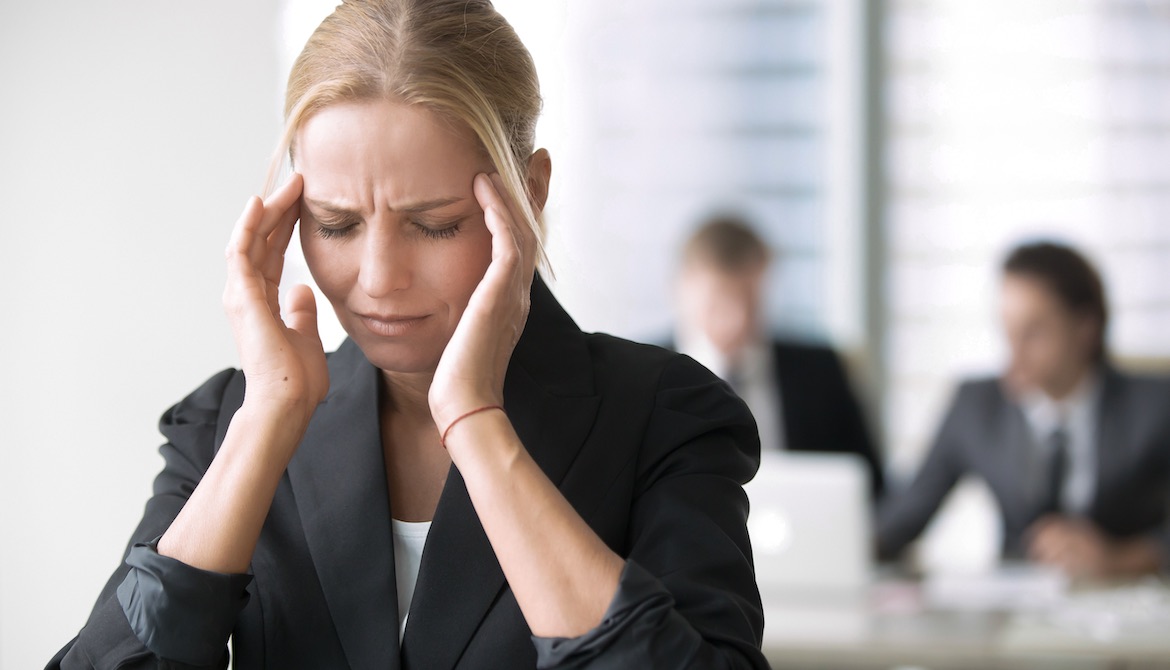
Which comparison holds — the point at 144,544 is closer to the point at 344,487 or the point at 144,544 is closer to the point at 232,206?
the point at 344,487

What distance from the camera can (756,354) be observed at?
4.58 metres

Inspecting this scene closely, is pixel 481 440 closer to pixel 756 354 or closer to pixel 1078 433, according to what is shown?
pixel 1078 433

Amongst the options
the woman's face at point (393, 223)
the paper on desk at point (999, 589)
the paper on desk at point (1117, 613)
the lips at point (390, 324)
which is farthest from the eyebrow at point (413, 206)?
the paper on desk at point (999, 589)

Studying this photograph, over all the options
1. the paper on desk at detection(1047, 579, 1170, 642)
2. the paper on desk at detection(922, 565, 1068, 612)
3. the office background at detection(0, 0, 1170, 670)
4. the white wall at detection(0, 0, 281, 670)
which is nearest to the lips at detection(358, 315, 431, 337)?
the white wall at detection(0, 0, 281, 670)

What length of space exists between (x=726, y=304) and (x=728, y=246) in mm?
208

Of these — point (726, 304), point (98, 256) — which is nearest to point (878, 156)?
point (726, 304)

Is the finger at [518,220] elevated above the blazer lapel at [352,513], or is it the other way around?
the finger at [518,220]

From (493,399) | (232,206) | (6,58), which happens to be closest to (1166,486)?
(232,206)

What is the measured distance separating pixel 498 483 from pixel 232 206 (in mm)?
2284

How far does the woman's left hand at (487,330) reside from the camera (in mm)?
1310

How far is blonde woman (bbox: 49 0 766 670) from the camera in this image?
1238 mm

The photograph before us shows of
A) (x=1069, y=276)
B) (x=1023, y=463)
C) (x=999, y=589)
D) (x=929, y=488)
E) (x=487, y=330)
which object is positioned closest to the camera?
(x=487, y=330)

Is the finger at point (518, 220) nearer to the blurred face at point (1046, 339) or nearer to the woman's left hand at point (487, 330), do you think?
the woman's left hand at point (487, 330)

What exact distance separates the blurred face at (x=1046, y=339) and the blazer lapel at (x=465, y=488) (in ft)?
9.45
